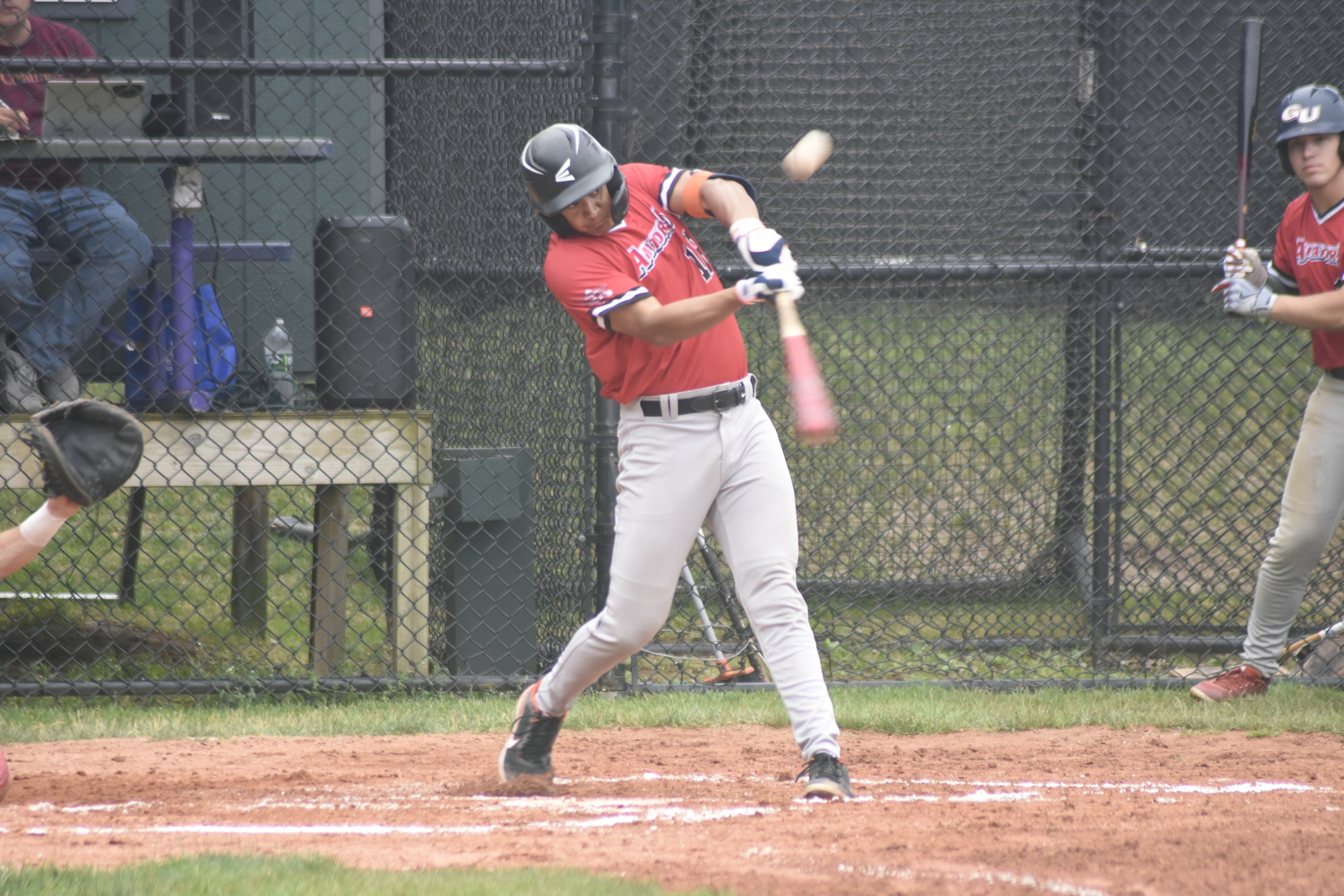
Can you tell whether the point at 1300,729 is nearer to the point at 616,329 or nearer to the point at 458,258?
the point at 616,329

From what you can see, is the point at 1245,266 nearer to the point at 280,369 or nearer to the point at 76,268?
the point at 280,369

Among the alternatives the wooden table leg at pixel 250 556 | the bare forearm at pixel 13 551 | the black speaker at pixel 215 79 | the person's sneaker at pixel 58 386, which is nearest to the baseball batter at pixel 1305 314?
the black speaker at pixel 215 79

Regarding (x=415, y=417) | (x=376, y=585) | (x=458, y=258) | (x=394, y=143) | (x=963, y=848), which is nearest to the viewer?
(x=963, y=848)

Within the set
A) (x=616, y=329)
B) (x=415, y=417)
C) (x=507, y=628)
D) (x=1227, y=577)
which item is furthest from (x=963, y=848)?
(x=1227, y=577)

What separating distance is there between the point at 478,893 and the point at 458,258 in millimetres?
3693

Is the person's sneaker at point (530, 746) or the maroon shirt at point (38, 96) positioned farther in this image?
the maroon shirt at point (38, 96)

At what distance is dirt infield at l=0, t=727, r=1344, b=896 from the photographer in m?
2.67

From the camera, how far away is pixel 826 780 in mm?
3377

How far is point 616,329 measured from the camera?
3.44m

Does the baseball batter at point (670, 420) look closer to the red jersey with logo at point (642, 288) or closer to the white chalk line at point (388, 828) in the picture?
the red jersey with logo at point (642, 288)

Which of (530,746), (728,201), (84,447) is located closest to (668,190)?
(728,201)

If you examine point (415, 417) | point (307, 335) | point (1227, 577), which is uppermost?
point (307, 335)

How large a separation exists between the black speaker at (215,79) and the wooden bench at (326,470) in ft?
3.98

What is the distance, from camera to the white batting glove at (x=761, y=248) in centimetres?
327
